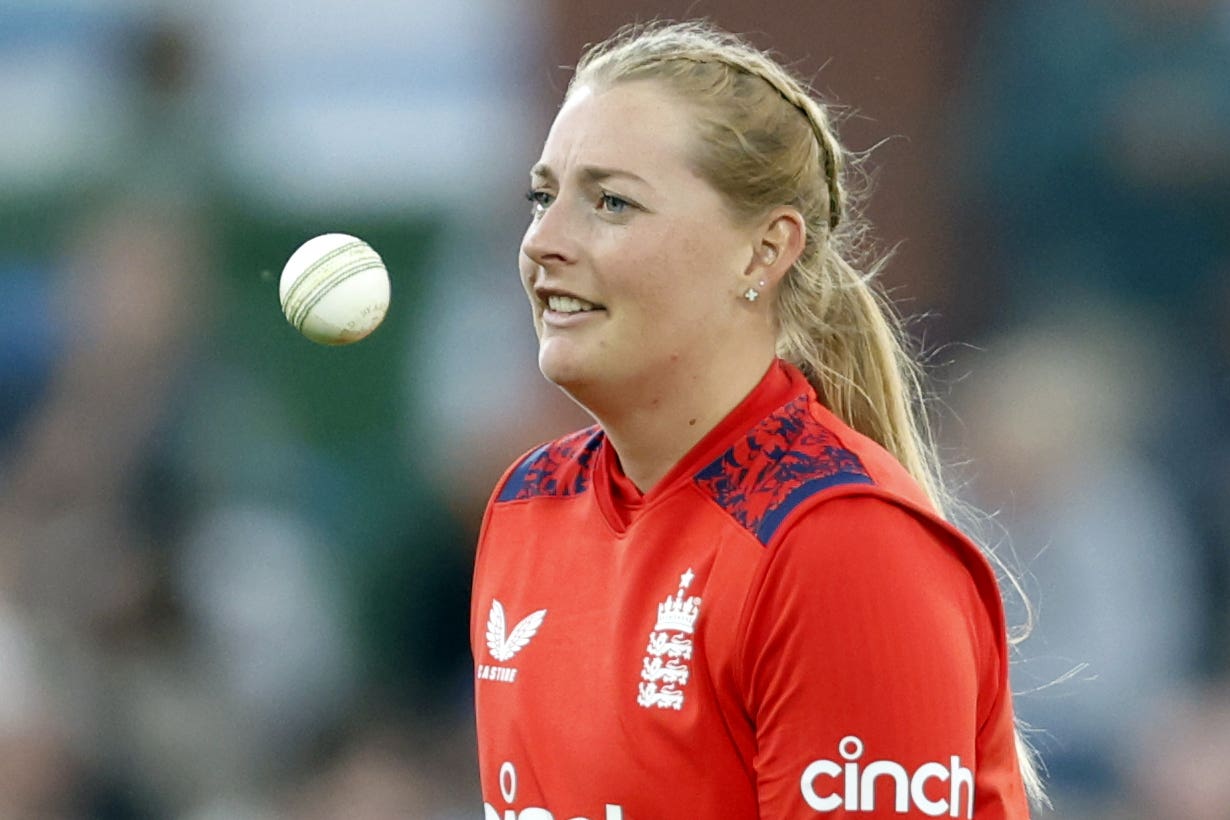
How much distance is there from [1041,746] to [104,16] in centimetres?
386

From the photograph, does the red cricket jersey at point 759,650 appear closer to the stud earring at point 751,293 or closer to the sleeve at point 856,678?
the sleeve at point 856,678

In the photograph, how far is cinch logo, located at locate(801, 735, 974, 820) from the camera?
213 centimetres

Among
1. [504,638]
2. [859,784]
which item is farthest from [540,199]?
[859,784]

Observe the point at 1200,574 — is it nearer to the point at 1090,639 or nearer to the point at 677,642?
the point at 1090,639

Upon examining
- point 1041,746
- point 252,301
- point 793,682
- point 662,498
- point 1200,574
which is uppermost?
point 252,301

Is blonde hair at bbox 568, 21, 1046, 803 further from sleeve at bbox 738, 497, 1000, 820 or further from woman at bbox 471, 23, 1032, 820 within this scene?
sleeve at bbox 738, 497, 1000, 820

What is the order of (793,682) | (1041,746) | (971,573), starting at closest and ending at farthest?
(793,682)
(971,573)
(1041,746)

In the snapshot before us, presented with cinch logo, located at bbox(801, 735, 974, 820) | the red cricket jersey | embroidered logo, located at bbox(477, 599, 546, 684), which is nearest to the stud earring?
the red cricket jersey

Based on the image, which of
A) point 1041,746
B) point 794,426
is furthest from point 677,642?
point 1041,746

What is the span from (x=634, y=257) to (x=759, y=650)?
0.59m

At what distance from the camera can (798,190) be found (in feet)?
8.45

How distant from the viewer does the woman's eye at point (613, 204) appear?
245 centimetres

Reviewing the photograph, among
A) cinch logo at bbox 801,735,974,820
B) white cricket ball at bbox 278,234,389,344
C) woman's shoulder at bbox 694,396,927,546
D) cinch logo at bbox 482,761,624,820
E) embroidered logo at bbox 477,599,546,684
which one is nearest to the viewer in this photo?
cinch logo at bbox 801,735,974,820

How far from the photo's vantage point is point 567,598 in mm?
2529
